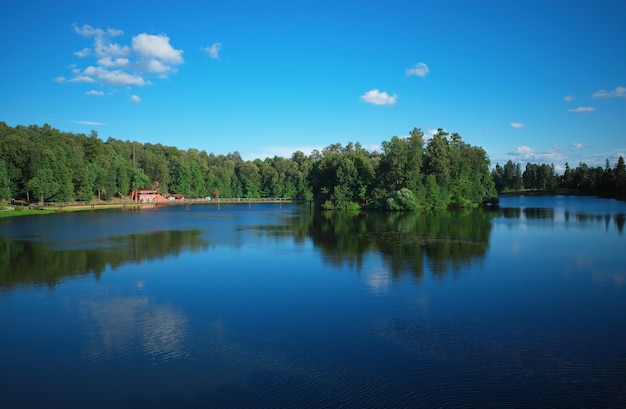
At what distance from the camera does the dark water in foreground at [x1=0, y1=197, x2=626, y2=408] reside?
9.19 m

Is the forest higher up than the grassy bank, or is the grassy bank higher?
the forest

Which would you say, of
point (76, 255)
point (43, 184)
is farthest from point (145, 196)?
point (76, 255)

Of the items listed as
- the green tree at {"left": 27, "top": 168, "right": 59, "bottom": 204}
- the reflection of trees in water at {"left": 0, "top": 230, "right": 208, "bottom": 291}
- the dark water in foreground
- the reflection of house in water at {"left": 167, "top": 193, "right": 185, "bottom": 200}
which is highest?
the green tree at {"left": 27, "top": 168, "right": 59, "bottom": 204}

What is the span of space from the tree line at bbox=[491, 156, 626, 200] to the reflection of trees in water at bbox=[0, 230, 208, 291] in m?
92.6

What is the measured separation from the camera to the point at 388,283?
711 inches

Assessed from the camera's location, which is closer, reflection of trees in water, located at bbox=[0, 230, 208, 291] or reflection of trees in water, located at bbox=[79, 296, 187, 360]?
reflection of trees in water, located at bbox=[79, 296, 187, 360]

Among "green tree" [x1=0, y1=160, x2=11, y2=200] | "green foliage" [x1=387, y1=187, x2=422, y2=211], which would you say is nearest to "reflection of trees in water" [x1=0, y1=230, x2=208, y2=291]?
"green tree" [x1=0, y1=160, x2=11, y2=200]

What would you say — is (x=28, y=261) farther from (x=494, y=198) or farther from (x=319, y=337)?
(x=494, y=198)

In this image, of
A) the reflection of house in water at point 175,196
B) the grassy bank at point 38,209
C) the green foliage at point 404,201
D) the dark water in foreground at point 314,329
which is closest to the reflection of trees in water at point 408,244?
the dark water in foreground at point 314,329

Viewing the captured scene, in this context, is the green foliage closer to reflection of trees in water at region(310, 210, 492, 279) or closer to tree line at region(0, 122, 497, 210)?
tree line at region(0, 122, 497, 210)

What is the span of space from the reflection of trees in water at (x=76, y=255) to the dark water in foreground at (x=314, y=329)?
203 millimetres

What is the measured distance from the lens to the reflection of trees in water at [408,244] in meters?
22.3

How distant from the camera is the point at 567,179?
433ft

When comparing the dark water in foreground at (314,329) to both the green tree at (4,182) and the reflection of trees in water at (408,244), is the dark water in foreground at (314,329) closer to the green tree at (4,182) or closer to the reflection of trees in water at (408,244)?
the reflection of trees in water at (408,244)
